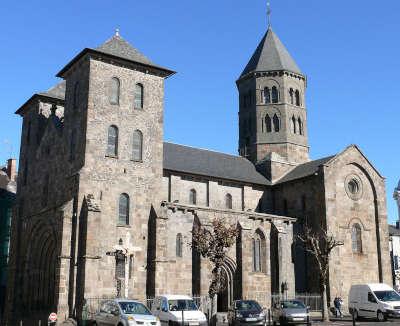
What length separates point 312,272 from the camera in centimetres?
4066

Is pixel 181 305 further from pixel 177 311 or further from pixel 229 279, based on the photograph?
pixel 229 279

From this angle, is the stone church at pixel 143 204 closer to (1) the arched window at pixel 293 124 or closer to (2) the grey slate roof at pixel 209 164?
(2) the grey slate roof at pixel 209 164

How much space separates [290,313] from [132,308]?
30.2ft

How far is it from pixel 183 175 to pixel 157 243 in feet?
29.8

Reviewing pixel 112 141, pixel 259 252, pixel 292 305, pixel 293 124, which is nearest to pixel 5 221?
pixel 112 141

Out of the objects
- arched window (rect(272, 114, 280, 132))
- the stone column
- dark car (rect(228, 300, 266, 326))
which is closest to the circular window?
the stone column

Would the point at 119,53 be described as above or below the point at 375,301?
above

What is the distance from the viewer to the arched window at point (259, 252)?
1545 inches

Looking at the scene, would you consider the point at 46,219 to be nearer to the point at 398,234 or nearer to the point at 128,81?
the point at 128,81

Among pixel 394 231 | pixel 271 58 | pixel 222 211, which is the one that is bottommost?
pixel 222 211

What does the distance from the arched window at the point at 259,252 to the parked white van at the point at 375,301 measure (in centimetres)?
843

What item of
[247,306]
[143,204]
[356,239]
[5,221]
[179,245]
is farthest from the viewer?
[5,221]

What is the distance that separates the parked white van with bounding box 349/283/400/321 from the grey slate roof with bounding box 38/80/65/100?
Answer: 26655 millimetres

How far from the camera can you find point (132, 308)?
72.2 ft
